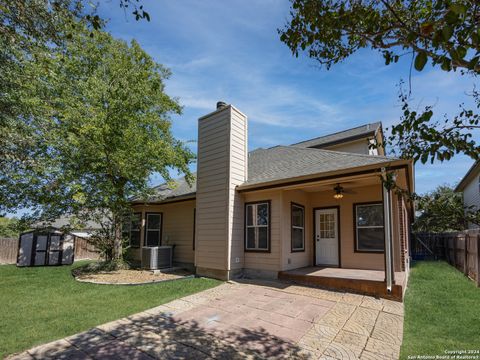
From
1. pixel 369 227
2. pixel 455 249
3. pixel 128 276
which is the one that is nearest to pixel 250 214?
pixel 369 227

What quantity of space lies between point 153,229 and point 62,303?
20.3 feet

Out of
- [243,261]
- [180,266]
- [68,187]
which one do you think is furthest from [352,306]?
[68,187]

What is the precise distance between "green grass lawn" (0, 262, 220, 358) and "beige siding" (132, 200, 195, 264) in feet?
9.27

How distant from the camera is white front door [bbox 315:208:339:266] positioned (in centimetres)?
969

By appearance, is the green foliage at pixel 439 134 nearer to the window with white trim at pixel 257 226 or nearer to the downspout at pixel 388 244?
the downspout at pixel 388 244

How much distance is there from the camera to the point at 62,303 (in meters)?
6.35

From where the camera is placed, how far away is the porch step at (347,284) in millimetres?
6356

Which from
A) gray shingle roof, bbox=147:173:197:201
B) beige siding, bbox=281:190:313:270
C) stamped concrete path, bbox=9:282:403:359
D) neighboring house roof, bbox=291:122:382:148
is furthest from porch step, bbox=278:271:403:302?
neighboring house roof, bbox=291:122:382:148

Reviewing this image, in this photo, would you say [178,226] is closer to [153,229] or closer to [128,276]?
[153,229]

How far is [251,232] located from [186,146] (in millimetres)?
5678

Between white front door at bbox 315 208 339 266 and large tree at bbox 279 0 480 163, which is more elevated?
large tree at bbox 279 0 480 163

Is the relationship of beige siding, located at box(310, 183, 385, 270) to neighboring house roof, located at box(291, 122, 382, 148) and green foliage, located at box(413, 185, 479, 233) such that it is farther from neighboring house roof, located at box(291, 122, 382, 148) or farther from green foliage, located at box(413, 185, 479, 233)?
green foliage, located at box(413, 185, 479, 233)

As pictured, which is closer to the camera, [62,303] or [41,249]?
[62,303]

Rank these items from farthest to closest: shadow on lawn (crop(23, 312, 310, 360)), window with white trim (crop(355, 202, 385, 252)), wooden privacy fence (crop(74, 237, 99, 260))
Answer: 1. wooden privacy fence (crop(74, 237, 99, 260))
2. window with white trim (crop(355, 202, 385, 252))
3. shadow on lawn (crop(23, 312, 310, 360))
